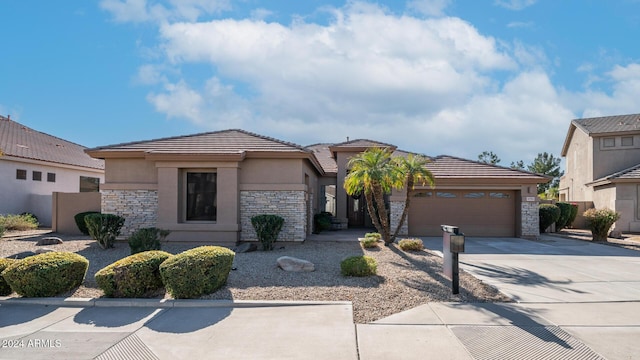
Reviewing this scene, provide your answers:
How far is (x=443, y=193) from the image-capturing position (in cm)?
1689

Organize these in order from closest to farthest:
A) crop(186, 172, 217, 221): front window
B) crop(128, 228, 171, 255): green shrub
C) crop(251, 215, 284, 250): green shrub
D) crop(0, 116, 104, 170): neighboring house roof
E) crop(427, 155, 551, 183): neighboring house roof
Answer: crop(128, 228, 171, 255): green shrub → crop(251, 215, 284, 250): green shrub → crop(186, 172, 217, 221): front window → crop(427, 155, 551, 183): neighboring house roof → crop(0, 116, 104, 170): neighboring house roof

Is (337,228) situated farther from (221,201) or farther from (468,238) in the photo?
(221,201)

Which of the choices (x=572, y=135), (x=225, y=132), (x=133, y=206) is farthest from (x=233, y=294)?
(x=572, y=135)

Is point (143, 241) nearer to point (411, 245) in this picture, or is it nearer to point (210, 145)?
point (210, 145)

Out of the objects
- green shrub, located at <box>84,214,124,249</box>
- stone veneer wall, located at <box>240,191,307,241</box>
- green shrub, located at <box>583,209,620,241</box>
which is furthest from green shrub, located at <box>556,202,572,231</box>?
green shrub, located at <box>84,214,124,249</box>

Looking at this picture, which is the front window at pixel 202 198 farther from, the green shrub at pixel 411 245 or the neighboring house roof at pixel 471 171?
the neighboring house roof at pixel 471 171

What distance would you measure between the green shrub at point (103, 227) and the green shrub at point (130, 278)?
5.54 m

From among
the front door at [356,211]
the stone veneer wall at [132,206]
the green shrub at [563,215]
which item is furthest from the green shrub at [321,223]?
the green shrub at [563,215]

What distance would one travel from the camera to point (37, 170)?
20.8 metres

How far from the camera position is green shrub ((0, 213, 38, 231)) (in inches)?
663

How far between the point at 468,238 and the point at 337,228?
21.3 ft

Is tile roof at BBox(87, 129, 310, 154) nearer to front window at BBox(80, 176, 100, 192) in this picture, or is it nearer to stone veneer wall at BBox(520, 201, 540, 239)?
stone veneer wall at BBox(520, 201, 540, 239)

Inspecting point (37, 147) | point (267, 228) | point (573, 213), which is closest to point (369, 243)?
point (267, 228)

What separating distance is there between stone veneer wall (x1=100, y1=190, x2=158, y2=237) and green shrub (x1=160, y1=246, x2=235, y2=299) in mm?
7113
